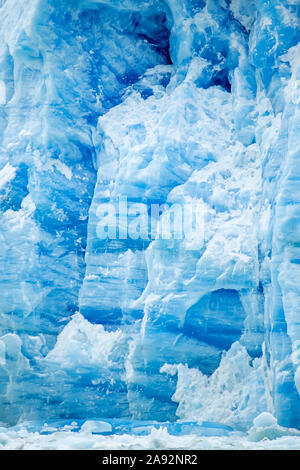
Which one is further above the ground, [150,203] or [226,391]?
[150,203]

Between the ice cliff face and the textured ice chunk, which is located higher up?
the ice cliff face

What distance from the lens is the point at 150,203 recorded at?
27.6 feet

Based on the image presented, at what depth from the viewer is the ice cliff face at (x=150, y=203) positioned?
7336 mm

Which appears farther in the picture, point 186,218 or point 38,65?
point 38,65

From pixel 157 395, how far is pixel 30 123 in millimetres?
4758

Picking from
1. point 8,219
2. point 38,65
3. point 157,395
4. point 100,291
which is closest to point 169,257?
point 100,291

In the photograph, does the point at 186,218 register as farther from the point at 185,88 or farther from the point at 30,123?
the point at 30,123

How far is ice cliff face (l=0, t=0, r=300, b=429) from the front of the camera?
24.1 feet

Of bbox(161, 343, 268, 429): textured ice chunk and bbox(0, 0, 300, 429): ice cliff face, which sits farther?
bbox(0, 0, 300, 429): ice cliff face

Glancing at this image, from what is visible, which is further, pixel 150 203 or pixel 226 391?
pixel 150 203

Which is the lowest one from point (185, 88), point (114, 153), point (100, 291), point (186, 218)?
point (100, 291)

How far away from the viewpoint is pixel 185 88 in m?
8.69

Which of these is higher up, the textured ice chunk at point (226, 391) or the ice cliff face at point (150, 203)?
the ice cliff face at point (150, 203)

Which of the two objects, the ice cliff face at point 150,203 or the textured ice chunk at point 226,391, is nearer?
the textured ice chunk at point 226,391
